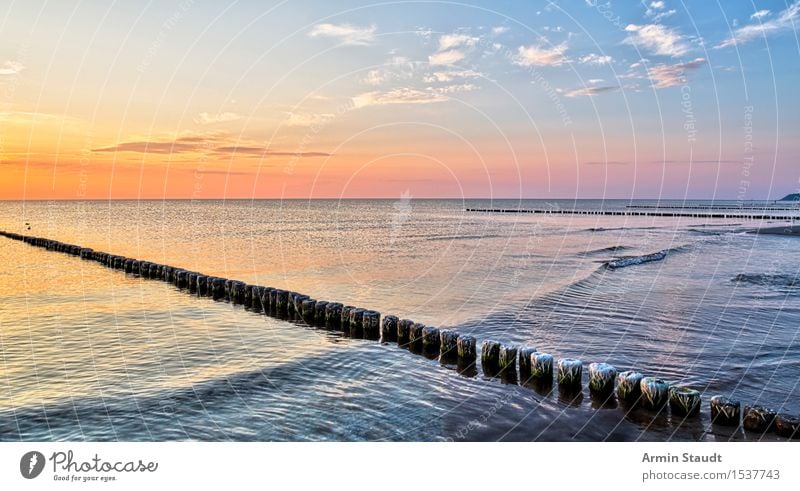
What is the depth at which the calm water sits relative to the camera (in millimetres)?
13812

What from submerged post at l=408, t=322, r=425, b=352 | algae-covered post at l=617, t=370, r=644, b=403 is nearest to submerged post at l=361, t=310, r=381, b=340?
submerged post at l=408, t=322, r=425, b=352

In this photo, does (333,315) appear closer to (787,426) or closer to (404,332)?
(404,332)

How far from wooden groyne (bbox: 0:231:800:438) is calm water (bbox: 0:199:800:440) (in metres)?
0.51

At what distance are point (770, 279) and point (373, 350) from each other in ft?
104

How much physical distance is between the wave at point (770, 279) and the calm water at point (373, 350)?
0.18 meters

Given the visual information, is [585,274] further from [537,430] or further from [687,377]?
[537,430]

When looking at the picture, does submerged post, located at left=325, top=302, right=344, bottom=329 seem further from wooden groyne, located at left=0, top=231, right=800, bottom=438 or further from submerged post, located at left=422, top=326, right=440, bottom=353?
submerged post, located at left=422, top=326, right=440, bottom=353

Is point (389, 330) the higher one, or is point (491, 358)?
point (491, 358)

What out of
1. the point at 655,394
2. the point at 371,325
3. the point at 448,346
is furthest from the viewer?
the point at 371,325

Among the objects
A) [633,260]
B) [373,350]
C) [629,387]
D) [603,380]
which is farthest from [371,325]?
[633,260]

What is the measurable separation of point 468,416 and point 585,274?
2965 cm

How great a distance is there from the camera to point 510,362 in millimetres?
17625

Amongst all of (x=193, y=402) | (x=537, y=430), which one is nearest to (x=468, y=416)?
(x=537, y=430)

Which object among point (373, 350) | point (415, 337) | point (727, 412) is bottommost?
point (373, 350)
